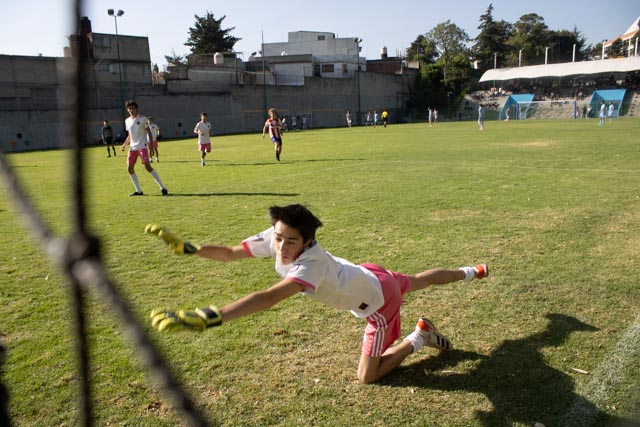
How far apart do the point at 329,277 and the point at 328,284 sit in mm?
55

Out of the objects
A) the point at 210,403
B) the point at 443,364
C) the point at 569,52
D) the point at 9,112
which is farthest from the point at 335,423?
the point at 569,52

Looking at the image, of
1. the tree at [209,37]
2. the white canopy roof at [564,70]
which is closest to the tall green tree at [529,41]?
the white canopy roof at [564,70]

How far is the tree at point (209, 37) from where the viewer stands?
68125 millimetres

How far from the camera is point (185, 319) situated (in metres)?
2.29

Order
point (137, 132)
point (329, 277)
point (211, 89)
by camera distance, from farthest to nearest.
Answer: point (211, 89), point (137, 132), point (329, 277)

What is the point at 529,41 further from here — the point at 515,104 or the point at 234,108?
the point at 234,108

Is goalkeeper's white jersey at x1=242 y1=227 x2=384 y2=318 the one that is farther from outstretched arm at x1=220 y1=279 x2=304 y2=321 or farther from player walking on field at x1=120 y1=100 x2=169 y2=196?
player walking on field at x1=120 y1=100 x2=169 y2=196

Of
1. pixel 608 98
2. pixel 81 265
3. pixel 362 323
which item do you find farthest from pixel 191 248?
pixel 608 98

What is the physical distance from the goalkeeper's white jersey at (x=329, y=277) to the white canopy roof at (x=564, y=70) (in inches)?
2446

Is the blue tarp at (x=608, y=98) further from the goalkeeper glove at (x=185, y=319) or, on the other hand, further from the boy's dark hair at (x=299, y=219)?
the goalkeeper glove at (x=185, y=319)

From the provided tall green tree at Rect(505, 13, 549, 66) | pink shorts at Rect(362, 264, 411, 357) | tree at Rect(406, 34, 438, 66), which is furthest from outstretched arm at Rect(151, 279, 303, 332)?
tall green tree at Rect(505, 13, 549, 66)

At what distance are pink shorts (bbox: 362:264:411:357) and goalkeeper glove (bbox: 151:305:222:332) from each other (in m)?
1.54

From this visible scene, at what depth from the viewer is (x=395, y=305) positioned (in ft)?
12.5

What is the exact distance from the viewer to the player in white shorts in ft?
9.96
